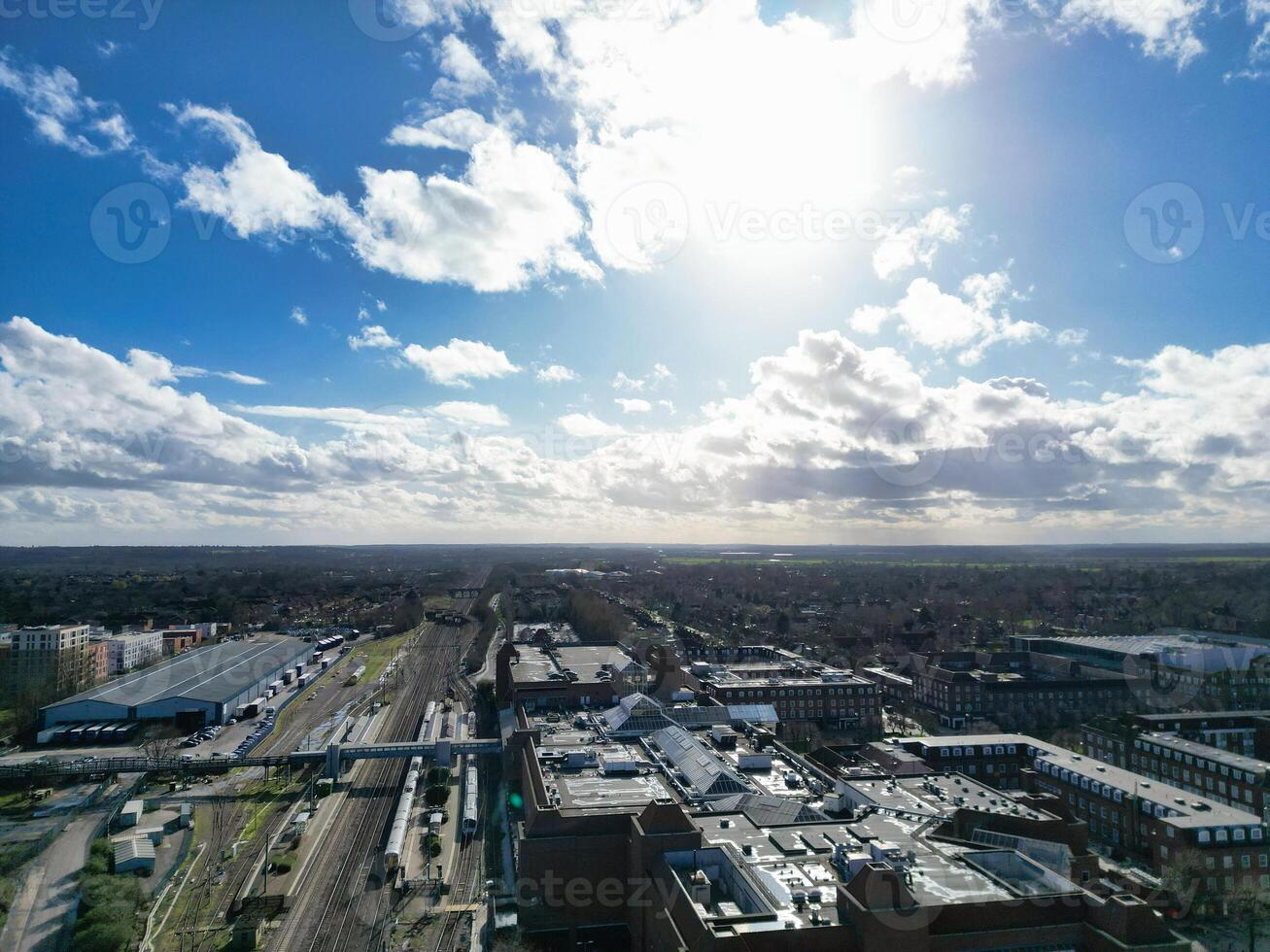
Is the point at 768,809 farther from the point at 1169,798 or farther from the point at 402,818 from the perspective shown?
the point at 402,818

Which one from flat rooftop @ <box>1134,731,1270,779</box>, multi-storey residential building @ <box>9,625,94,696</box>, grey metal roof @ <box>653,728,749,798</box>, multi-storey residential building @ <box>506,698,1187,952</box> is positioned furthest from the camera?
multi-storey residential building @ <box>9,625,94,696</box>

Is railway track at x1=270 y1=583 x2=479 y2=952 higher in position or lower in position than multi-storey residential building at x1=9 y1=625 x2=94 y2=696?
lower

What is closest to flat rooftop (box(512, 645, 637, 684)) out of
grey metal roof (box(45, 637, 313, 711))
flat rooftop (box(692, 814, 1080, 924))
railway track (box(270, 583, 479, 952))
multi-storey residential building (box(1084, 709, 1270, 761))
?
railway track (box(270, 583, 479, 952))

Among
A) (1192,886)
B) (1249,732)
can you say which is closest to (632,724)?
(1192,886)

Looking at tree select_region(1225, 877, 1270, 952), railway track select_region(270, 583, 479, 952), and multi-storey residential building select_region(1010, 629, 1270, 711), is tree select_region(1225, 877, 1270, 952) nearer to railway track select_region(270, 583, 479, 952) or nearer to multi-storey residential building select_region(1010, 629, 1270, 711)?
railway track select_region(270, 583, 479, 952)

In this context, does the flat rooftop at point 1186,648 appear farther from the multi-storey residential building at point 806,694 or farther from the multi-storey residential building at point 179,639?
the multi-storey residential building at point 179,639

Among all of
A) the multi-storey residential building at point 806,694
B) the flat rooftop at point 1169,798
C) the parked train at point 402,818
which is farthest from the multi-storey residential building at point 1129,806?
the parked train at point 402,818
